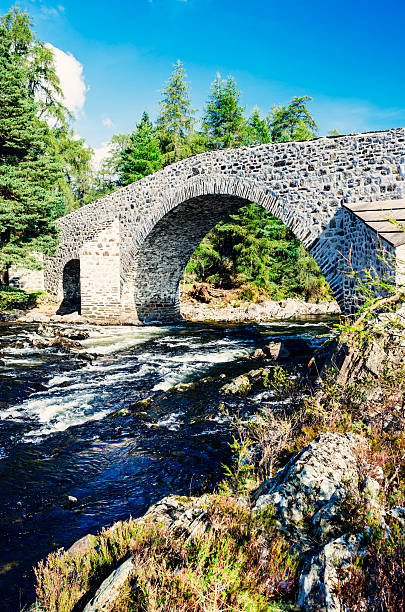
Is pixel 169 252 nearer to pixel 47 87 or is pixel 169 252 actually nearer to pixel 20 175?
pixel 20 175

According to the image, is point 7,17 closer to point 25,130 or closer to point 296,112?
point 25,130

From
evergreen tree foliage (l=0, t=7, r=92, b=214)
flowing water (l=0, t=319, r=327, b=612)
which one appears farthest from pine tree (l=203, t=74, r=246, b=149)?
flowing water (l=0, t=319, r=327, b=612)

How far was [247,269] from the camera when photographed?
21.2 meters

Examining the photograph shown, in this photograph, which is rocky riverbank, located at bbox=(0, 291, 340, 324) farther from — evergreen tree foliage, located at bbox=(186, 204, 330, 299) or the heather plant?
the heather plant

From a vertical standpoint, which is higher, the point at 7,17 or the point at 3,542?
the point at 7,17

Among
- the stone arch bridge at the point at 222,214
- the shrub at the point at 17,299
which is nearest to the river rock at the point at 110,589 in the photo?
the stone arch bridge at the point at 222,214

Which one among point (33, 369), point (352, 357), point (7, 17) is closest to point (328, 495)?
point (352, 357)

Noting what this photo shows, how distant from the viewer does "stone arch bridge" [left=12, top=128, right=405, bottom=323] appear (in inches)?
329

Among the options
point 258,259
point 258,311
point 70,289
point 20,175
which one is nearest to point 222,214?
point 258,311

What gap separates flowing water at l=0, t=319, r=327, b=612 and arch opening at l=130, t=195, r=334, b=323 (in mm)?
5575

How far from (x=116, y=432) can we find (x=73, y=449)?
62cm

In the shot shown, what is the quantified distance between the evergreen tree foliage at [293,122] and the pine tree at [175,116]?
5.90m

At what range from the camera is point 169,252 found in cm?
1571

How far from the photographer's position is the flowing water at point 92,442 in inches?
130
